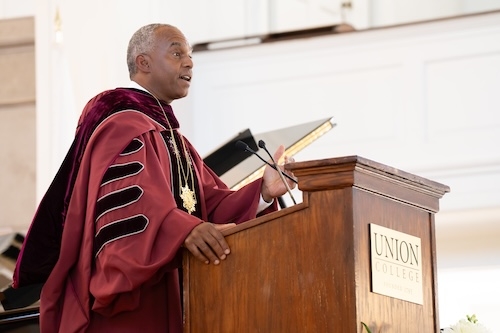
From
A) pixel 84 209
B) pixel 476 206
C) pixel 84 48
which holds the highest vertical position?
pixel 84 48

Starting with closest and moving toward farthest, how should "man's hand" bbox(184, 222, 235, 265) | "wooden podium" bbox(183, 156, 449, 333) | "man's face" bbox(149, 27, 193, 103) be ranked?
"wooden podium" bbox(183, 156, 449, 333) → "man's hand" bbox(184, 222, 235, 265) → "man's face" bbox(149, 27, 193, 103)

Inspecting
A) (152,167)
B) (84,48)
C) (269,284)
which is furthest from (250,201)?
(84,48)

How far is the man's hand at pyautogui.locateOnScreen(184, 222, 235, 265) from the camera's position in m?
3.58

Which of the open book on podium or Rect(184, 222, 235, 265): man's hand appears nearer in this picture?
the open book on podium

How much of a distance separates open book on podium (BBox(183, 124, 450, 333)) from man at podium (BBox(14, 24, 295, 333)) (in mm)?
104

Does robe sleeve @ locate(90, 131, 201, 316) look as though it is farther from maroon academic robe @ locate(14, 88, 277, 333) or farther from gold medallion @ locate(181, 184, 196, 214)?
gold medallion @ locate(181, 184, 196, 214)

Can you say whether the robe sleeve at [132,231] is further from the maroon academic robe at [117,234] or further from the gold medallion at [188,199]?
the gold medallion at [188,199]

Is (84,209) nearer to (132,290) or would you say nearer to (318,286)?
(132,290)

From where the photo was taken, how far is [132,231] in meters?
3.71

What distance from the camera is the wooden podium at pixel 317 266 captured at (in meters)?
3.38

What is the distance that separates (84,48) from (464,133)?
262 cm

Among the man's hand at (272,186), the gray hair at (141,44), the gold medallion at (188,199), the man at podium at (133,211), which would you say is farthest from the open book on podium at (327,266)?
the gray hair at (141,44)

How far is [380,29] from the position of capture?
823cm

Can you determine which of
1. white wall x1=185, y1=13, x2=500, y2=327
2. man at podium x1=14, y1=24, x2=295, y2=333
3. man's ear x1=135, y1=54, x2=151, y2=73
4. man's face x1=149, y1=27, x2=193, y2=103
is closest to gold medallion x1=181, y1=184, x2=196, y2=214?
man at podium x1=14, y1=24, x2=295, y2=333
